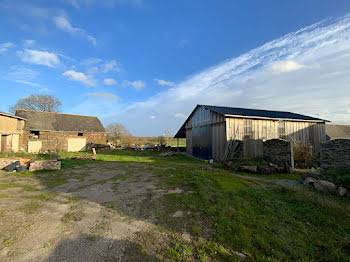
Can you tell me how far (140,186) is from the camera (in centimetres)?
660

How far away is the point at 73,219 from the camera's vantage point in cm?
385

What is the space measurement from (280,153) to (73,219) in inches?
466

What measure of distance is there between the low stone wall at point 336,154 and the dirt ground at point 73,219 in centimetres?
849

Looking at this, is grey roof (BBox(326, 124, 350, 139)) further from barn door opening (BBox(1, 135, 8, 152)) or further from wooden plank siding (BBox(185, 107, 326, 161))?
barn door opening (BBox(1, 135, 8, 152))

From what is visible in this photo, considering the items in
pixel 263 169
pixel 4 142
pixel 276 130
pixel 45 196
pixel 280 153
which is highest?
pixel 276 130

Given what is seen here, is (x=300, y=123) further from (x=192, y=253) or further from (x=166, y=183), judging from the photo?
(x=192, y=253)

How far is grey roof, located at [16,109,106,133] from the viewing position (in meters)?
21.1

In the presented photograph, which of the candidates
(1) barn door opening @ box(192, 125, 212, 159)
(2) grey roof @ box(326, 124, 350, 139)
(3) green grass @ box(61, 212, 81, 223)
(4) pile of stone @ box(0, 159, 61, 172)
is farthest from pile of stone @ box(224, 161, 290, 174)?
(2) grey roof @ box(326, 124, 350, 139)

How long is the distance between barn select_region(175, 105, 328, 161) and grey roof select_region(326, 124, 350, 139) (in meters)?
13.4

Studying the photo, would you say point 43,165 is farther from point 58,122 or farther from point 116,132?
point 116,132

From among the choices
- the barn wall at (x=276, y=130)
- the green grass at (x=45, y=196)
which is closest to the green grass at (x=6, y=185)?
the green grass at (x=45, y=196)

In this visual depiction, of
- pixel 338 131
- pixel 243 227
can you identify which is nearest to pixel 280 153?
pixel 243 227

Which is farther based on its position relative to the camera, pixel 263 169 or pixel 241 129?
pixel 241 129

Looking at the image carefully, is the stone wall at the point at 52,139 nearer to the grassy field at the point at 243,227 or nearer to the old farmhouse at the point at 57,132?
the old farmhouse at the point at 57,132
